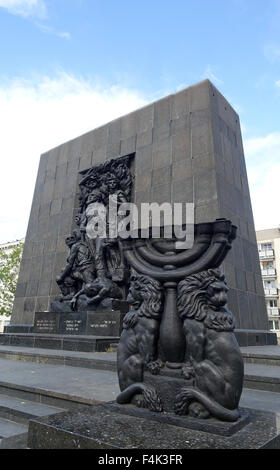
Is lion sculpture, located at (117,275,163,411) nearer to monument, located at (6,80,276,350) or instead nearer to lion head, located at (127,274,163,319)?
lion head, located at (127,274,163,319)

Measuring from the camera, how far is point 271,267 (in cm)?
4406

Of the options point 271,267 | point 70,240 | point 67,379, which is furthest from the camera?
point 271,267

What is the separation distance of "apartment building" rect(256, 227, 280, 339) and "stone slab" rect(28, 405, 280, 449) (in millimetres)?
42802

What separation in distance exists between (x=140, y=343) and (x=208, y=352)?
2.22 feet

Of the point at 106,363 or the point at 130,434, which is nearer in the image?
the point at 130,434

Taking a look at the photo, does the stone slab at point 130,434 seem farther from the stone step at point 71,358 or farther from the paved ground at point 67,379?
the stone step at point 71,358

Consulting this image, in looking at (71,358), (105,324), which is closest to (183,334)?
(71,358)

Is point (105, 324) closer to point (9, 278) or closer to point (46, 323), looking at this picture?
point (46, 323)

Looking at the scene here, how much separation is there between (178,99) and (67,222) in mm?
6533

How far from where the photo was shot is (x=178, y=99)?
38.1 ft

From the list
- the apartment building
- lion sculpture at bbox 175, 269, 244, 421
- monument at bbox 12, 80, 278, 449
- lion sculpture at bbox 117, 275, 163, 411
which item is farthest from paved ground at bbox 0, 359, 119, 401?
the apartment building
